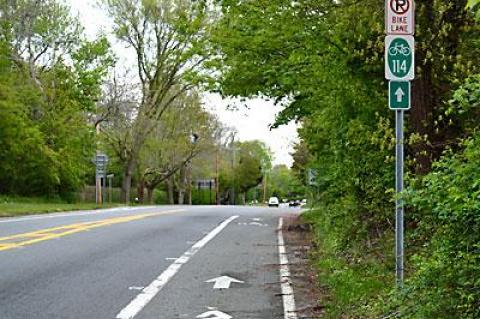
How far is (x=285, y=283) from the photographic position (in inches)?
383

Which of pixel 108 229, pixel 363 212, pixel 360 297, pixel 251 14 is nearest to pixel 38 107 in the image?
pixel 108 229

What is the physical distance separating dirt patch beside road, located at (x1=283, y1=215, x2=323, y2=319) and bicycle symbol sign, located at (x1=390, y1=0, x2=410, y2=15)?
11.4 feet

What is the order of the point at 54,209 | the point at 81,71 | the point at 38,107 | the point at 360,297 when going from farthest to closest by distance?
the point at 81,71
the point at 38,107
the point at 54,209
the point at 360,297

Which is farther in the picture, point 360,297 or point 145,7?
point 145,7

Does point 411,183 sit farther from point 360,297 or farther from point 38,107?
point 38,107

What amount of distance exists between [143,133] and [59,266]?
123ft

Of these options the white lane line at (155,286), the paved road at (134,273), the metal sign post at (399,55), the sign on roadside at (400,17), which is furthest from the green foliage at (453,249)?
the white lane line at (155,286)

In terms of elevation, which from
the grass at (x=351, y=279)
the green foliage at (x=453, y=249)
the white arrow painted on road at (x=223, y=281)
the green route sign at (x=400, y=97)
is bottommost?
the white arrow painted on road at (x=223, y=281)

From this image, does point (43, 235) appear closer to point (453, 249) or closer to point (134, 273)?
point (134, 273)

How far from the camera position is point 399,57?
6.25 m

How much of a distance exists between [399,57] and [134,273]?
588 centimetres

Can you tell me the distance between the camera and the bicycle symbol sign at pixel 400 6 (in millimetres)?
6258

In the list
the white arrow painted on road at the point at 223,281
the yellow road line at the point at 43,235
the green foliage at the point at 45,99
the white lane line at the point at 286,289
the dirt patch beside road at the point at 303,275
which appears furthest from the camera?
the green foliage at the point at 45,99

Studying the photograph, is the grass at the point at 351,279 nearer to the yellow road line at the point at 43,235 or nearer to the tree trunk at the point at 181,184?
the yellow road line at the point at 43,235
